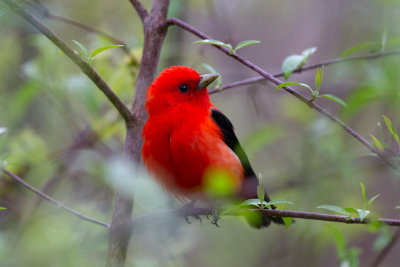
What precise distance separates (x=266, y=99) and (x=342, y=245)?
541 centimetres

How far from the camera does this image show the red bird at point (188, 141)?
3.29 metres

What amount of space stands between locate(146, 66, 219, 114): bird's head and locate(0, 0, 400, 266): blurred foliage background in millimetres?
210

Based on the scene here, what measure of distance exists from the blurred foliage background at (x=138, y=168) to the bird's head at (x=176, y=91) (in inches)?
8.3

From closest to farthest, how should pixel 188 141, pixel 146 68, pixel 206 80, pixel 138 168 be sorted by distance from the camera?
pixel 138 168 < pixel 146 68 < pixel 188 141 < pixel 206 80

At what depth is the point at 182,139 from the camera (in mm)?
3311

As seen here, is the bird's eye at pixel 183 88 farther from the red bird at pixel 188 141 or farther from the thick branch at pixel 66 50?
the thick branch at pixel 66 50

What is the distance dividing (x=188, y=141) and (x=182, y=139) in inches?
1.8

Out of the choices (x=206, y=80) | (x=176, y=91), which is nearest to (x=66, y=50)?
(x=206, y=80)

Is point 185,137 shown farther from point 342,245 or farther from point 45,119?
point 45,119

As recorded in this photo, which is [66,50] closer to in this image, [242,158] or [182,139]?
[182,139]

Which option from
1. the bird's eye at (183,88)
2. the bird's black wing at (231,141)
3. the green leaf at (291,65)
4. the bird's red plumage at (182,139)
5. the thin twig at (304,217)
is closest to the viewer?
the thin twig at (304,217)

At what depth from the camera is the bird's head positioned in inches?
145

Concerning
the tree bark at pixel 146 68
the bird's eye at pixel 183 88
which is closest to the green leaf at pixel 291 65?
the tree bark at pixel 146 68

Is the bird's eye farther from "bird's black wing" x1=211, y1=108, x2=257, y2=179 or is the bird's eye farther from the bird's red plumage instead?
"bird's black wing" x1=211, y1=108, x2=257, y2=179
